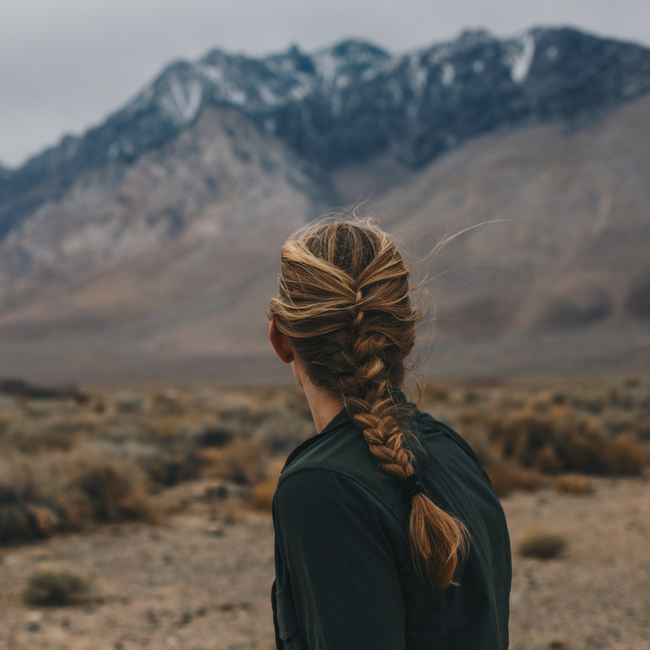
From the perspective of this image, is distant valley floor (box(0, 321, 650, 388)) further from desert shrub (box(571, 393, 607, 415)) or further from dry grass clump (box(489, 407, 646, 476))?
dry grass clump (box(489, 407, 646, 476))

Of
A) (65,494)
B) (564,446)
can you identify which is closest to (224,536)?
(65,494)

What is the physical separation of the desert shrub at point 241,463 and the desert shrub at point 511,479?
3923mm

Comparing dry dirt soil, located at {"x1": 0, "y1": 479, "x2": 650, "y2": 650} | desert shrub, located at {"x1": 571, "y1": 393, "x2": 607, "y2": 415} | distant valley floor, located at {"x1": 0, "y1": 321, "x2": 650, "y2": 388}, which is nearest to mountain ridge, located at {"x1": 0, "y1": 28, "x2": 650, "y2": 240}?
distant valley floor, located at {"x1": 0, "y1": 321, "x2": 650, "y2": 388}

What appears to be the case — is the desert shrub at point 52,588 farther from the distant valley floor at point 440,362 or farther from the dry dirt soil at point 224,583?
the distant valley floor at point 440,362

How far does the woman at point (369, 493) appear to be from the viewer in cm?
127

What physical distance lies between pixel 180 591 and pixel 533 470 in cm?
732

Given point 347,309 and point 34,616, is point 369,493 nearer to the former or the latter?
point 347,309

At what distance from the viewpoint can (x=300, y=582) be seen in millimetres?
1340

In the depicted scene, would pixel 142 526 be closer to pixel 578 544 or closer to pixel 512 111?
pixel 578 544

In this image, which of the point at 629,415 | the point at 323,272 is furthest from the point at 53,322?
the point at 323,272

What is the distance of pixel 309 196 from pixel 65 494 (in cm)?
10625

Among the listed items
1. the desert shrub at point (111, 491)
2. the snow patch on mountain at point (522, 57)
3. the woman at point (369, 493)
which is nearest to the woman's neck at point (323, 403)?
the woman at point (369, 493)

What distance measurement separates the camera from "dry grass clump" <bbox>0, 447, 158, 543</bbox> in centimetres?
795

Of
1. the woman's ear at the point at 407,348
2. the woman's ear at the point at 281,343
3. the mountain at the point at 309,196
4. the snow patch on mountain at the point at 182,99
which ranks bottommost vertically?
the woman's ear at the point at 407,348
